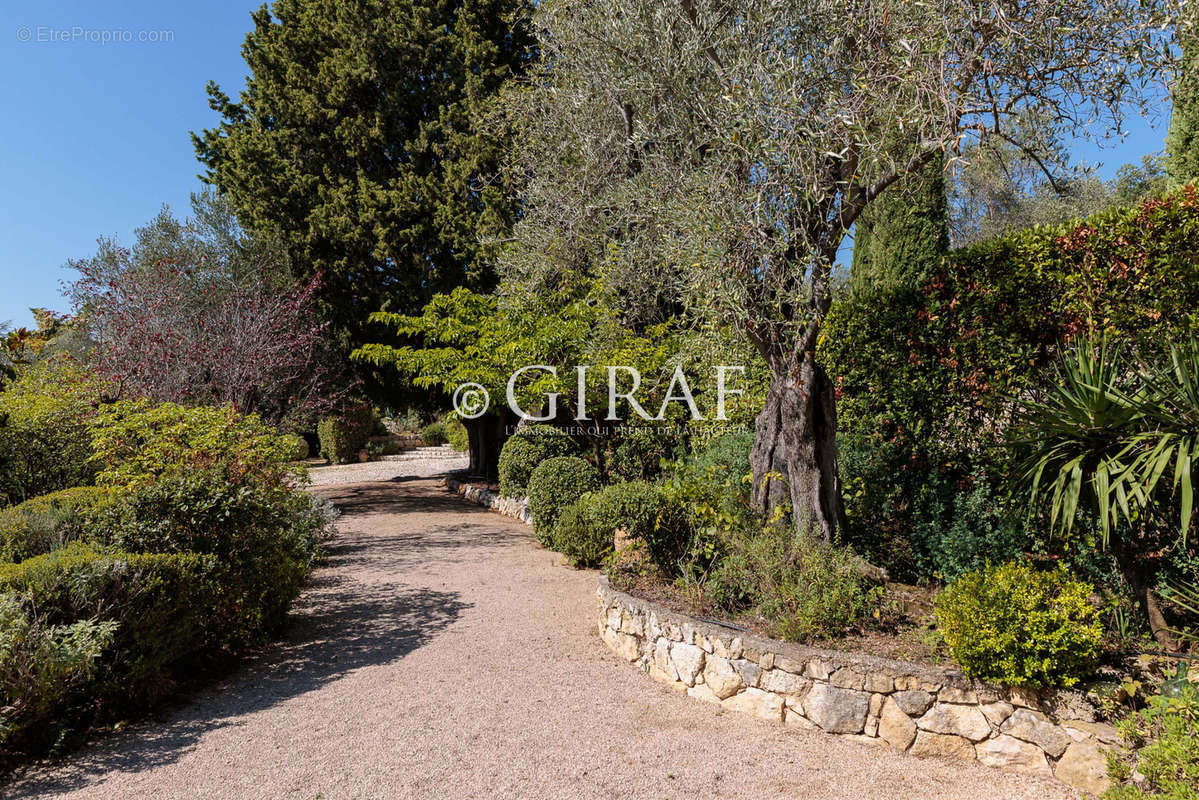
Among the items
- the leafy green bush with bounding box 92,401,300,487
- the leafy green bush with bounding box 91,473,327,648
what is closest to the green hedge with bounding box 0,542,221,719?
the leafy green bush with bounding box 91,473,327,648

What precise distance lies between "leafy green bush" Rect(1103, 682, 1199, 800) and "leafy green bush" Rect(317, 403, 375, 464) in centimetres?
2455

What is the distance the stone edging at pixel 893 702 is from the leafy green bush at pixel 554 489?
4.64 m

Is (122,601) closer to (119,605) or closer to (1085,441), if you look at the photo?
(119,605)

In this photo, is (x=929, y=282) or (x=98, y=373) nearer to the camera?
(x=929, y=282)

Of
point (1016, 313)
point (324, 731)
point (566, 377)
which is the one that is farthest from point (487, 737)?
point (566, 377)

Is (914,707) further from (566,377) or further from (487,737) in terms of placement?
(566,377)

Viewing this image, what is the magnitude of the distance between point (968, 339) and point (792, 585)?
8.96ft

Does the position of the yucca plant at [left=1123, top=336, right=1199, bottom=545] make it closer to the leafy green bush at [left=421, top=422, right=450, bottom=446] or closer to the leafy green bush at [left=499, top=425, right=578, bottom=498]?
the leafy green bush at [left=499, top=425, right=578, bottom=498]

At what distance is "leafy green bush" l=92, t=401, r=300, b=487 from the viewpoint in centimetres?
705

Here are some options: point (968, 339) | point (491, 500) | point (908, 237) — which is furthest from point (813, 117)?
point (491, 500)

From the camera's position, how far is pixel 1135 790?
10.4ft

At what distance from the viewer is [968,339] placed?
229 inches

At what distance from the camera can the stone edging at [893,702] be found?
3.77 m

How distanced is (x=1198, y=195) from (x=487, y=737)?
6.21m
